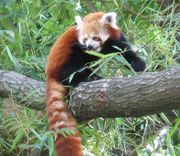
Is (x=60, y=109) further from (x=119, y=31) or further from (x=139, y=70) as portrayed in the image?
(x=119, y=31)

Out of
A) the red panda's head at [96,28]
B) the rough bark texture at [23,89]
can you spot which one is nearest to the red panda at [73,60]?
the red panda's head at [96,28]

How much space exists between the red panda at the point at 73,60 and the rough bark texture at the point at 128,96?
11 cm

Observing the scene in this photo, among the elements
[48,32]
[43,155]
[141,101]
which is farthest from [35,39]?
[141,101]

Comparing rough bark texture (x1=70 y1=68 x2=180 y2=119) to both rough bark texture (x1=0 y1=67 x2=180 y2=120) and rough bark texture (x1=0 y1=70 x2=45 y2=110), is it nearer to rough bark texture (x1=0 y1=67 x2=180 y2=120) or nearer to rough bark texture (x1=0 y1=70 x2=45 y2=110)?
rough bark texture (x1=0 y1=67 x2=180 y2=120)

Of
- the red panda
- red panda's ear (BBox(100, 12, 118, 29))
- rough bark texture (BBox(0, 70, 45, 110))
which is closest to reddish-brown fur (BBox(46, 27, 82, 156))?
the red panda

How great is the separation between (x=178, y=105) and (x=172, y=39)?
70 cm

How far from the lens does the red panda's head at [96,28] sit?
333 cm

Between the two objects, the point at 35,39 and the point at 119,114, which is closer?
the point at 119,114

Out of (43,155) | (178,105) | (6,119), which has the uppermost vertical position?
(178,105)

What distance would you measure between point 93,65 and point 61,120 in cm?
35

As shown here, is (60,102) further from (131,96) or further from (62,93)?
(131,96)

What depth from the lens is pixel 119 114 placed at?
249 cm

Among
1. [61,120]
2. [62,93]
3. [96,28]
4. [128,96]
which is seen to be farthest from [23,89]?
[128,96]

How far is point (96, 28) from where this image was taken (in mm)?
3432
